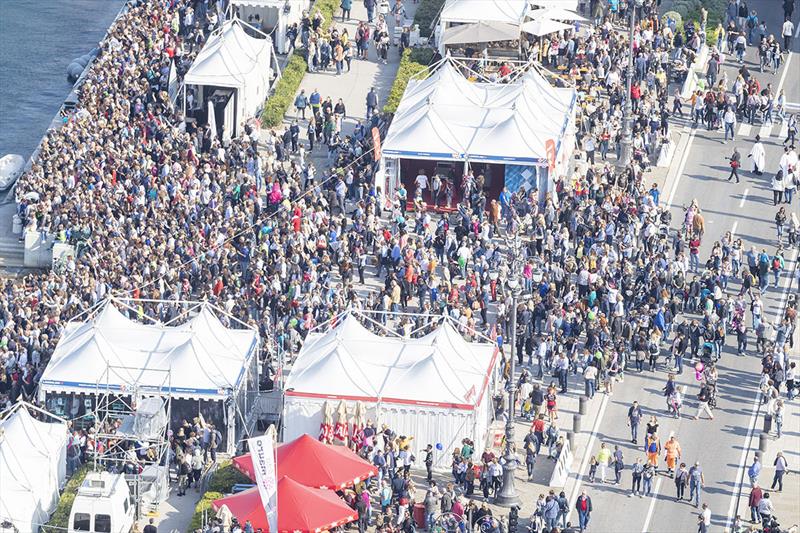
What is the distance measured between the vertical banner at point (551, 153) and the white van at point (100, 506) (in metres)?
24.6

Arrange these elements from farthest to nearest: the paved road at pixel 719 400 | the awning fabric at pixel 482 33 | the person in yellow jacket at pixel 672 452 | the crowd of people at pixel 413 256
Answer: the awning fabric at pixel 482 33, the crowd of people at pixel 413 256, the person in yellow jacket at pixel 672 452, the paved road at pixel 719 400

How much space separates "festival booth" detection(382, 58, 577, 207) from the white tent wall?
15.8m

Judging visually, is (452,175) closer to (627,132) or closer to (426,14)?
(627,132)

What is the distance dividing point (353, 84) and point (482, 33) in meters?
5.89

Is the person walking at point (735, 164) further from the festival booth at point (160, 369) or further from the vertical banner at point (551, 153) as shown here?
the festival booth at point (160, 369)

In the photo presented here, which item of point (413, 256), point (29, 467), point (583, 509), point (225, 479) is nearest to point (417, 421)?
point (225, 479)

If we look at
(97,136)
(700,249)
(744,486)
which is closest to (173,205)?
(97,136)

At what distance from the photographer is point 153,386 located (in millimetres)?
76500

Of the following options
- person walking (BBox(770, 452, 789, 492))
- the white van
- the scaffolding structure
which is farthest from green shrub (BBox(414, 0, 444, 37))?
the white van

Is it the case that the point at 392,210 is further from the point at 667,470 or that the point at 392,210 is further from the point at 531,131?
the point at 667,470

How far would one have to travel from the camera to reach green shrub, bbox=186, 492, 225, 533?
7175 centimetres

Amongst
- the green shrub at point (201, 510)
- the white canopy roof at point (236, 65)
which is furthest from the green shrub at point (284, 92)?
the green shrub at point (201, 510)

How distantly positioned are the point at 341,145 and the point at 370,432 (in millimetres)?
21396

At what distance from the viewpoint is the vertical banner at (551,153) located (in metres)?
89.6
